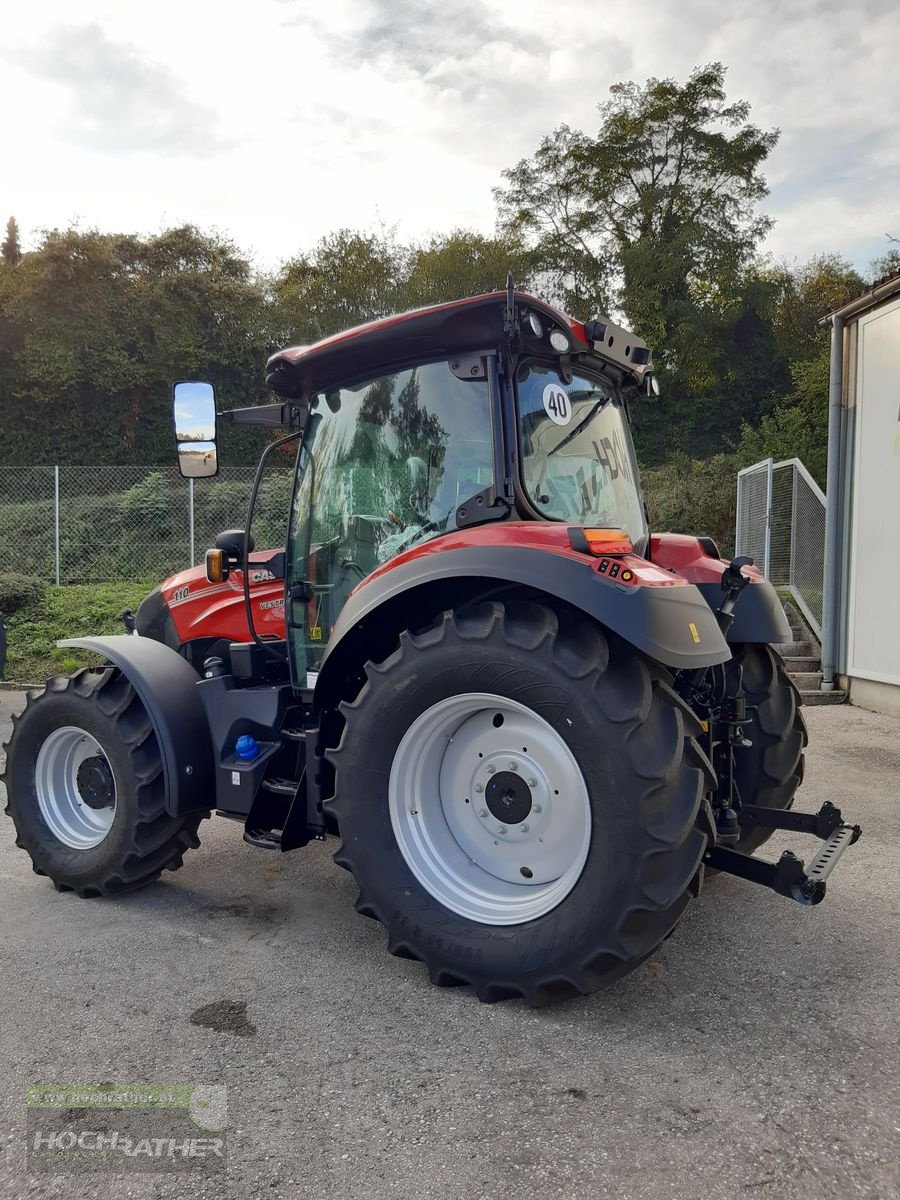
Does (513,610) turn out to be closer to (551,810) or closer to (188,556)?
(551,810)

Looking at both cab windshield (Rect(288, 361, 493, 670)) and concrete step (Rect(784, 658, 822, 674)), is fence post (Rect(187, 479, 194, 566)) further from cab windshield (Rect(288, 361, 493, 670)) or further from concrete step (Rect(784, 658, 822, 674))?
cab windshield (Rect(288, 361, 493, 670))

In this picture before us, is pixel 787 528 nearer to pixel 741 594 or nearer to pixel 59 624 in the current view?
pixel 741 594

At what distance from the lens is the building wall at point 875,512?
25.2ft

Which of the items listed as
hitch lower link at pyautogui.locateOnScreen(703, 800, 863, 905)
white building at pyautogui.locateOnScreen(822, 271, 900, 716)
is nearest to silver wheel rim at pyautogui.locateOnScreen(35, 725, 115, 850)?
hitch lower link at pyautogui.locateOnScreen(703, 800, 863, 905)

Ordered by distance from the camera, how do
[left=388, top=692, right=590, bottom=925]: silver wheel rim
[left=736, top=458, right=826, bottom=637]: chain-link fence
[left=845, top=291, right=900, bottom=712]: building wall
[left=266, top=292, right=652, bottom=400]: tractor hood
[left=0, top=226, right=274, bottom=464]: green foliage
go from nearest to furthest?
1. [left=388, top=692, right=590, bottom=925]: silver wheel rim
2. [left=266, top=292, right=652, bottom=400]: tractor hood
3. [left=845, top=291, right=900, bottom=712]: building wall
4. [left=736, top=458, right=826, bottom=637]: chain-link fence
5. [left=0, top=226, right=274, bottom=464]: green foliage

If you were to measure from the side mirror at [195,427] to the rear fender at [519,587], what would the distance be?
970 mm

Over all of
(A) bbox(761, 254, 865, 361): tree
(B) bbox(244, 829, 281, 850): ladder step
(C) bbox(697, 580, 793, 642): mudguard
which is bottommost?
(B) bbox(244, 829, 281, 850): ladder step

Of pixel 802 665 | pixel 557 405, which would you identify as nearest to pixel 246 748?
pixel 557 405

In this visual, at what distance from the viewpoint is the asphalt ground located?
1966mm

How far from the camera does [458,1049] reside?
246cm

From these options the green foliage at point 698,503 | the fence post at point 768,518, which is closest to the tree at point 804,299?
the green foliage at point 698,503

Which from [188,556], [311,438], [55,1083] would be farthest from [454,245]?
[55,1083]

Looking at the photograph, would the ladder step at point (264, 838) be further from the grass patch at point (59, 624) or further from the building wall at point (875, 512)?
the grass patch at point (59, 624)

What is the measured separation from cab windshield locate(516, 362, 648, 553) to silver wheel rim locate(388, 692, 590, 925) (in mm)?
797
